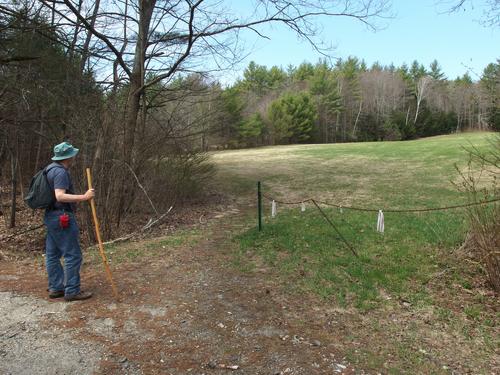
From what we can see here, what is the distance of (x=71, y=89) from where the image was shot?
9992 mm

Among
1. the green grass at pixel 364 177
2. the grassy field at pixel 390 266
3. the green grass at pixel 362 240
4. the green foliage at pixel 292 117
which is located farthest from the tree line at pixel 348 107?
the grassy field at pixel 390 266

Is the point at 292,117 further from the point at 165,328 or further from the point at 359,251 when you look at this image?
the point at 165,328

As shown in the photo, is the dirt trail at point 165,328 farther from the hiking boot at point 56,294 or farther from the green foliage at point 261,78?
the green foliage at point 261,78

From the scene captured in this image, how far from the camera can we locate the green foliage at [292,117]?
52.1m

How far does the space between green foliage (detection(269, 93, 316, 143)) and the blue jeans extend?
4805 cm

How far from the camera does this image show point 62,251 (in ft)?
15.8

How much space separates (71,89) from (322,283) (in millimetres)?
7747

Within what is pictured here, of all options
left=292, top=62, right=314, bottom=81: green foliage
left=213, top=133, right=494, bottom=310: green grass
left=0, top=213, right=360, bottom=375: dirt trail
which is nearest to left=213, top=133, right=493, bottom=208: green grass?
left=213, top=133, right=494, bottom=310: green grass

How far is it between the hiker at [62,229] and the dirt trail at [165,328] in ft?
0.69

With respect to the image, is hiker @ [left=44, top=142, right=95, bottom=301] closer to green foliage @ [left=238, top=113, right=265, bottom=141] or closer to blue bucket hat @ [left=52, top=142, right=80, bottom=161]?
blue bucket hat @ [left=52, top=142, right=80, bottom=161]

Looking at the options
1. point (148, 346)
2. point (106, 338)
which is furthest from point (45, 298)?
point (148, 346)

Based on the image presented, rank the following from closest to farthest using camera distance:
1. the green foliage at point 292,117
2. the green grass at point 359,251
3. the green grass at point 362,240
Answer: the green grass at point 359,251, the green grass at point 362,240, the green foliage at point 292,117

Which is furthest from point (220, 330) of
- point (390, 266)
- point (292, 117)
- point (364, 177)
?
point (292, 117)

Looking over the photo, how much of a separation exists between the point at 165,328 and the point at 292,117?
4975cm
